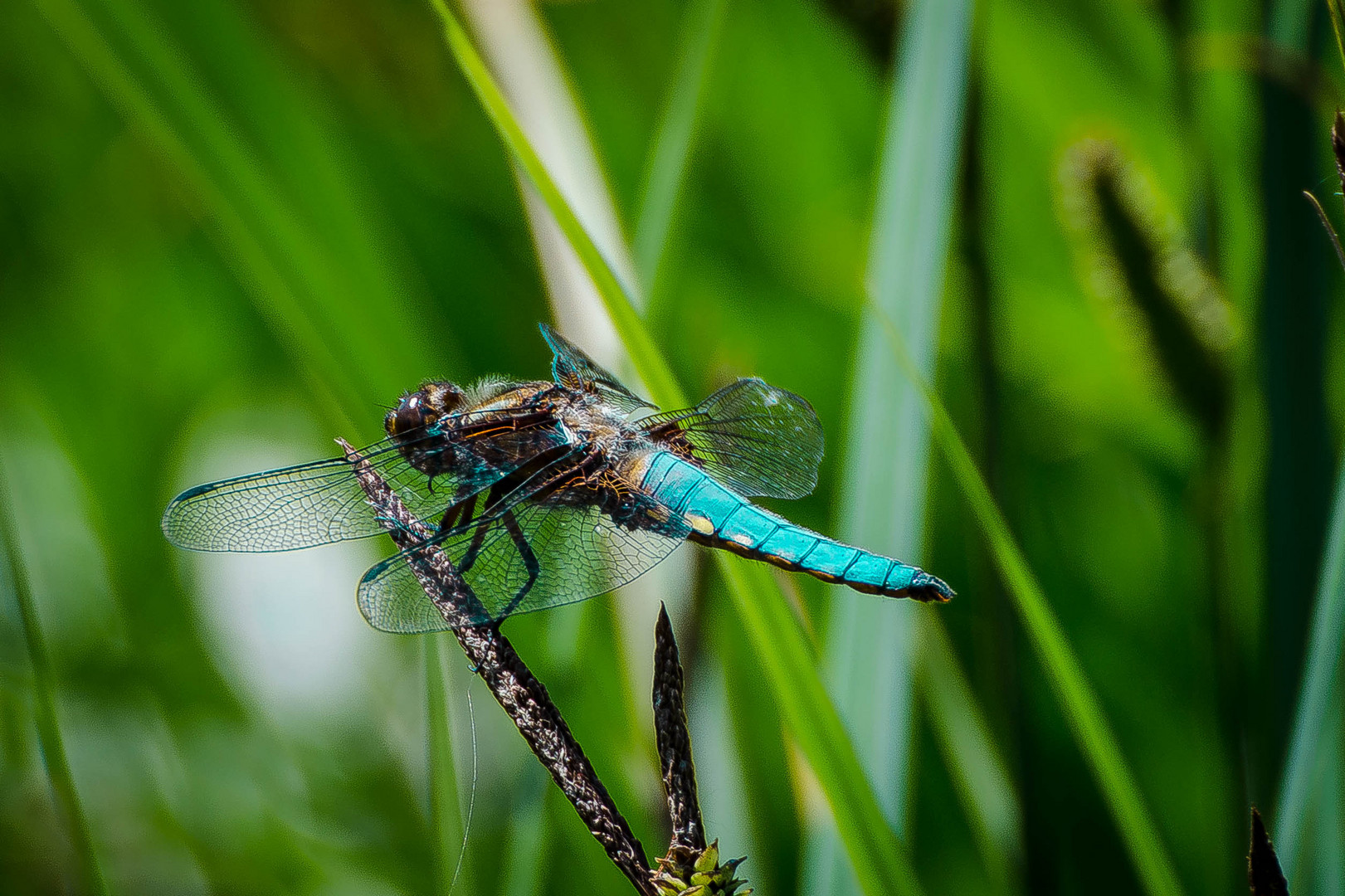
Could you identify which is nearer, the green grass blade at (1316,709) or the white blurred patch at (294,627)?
the green grass blade at (1316,709)

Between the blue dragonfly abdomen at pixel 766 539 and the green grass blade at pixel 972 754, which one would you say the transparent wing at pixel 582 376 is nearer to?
the blue dragonfly abdomen at pixel 766 539

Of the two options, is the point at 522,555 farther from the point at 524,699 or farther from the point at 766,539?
the point at 524,699

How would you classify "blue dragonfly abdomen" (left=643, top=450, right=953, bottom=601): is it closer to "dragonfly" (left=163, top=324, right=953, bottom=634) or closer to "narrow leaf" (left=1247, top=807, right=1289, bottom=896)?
"dragonfly" (left=163, top=324, right=953, bottom=634)

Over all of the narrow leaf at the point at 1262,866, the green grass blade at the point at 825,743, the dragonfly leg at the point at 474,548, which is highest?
the dragonfly leg at the point at 474,548

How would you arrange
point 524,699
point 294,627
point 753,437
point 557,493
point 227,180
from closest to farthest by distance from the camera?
1. point 524,699
2. point 227,180
3. point 557,493
4. point 753,437
5. point 294,627

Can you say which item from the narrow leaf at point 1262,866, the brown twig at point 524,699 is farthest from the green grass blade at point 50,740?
the narrow leaf at point 1262,866

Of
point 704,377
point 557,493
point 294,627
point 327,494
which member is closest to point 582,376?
point 557,493

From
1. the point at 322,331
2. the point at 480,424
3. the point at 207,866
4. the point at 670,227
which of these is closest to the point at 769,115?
→ the point at 670,227
